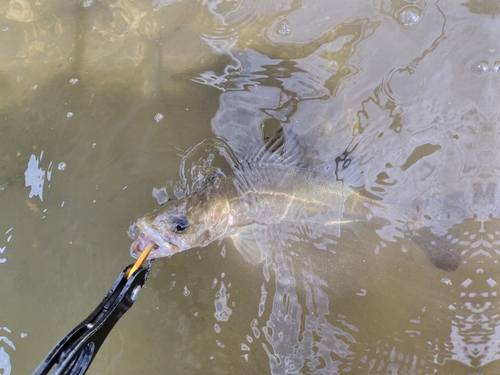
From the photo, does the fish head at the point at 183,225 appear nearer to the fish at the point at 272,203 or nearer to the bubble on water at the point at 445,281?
the fish at the point at 272,203

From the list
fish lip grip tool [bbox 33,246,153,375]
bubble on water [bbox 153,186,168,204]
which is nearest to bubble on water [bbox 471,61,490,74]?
bubble on water [bbox 153,186,168,204]

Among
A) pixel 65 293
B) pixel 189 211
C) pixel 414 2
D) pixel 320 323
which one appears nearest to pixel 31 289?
pixel 65 293

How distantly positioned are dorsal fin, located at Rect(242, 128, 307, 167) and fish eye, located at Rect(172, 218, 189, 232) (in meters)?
0.82

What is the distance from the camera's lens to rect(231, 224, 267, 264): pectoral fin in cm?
344

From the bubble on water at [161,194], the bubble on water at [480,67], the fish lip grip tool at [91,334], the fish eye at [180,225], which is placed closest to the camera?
the fish lip grip tool at [91,334]

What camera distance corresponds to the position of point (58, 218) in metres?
3.74

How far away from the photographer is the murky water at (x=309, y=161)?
3.29 meters

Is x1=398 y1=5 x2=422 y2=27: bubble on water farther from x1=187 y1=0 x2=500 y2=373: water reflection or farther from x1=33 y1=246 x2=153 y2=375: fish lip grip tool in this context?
x1=33 y1=246 x2=153 y2=375: fish lip grip tool

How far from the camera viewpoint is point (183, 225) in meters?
3.07

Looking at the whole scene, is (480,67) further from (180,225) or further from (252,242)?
(180,225)

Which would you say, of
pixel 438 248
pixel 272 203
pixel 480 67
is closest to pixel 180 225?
pixel 272 203

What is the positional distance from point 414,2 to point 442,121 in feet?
3.62

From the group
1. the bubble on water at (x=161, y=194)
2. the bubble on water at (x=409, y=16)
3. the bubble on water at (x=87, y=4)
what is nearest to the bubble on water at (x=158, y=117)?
the bubble on water at (x=161, y=194)

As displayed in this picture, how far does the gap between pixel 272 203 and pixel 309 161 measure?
50 centimetres
